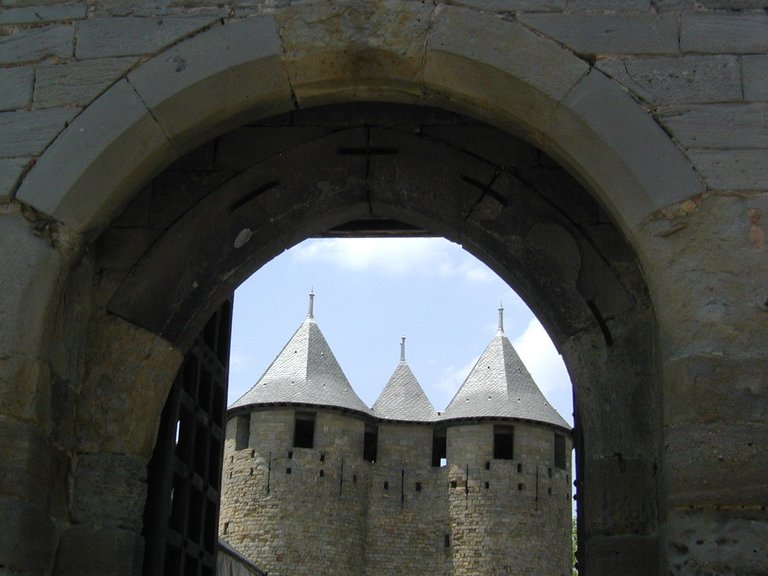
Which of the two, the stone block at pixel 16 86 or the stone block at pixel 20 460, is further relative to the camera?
the stone block at pixel 16 86

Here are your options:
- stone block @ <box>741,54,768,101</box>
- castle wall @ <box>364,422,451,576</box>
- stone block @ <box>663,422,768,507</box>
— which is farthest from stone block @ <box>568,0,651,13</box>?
castle wall @ <box>364,422,451,576</box>

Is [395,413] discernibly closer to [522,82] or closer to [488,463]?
[488,463]

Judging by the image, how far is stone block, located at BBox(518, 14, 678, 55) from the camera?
4793 mm

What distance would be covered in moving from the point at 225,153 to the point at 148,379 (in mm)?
1203

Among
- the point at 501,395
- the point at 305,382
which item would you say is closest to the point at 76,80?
the point at 305,382

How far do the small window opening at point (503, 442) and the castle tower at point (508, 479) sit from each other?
27 mm

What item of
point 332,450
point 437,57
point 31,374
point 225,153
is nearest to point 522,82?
point 437,57

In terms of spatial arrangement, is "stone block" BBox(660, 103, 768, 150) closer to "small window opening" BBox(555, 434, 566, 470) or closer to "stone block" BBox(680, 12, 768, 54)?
"stone block" BBox(680, 12, 768, 54)

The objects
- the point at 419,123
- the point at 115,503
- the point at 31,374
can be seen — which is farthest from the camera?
the point at 419,123

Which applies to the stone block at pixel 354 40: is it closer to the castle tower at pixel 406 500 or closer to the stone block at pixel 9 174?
the stone block at pixel 9 174

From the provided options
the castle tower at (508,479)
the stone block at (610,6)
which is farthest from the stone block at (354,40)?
the castle tower at (508,479)

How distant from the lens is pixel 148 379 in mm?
5676

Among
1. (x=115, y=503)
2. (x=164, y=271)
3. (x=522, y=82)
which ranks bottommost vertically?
(x=115, y=503)

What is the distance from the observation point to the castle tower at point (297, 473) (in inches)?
1200
